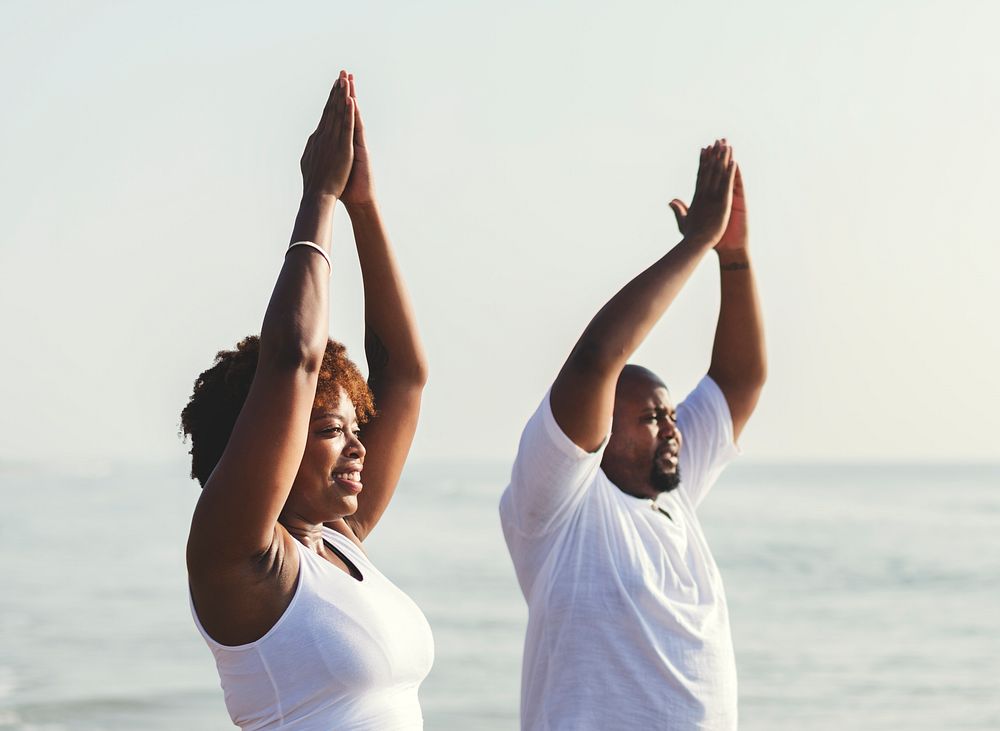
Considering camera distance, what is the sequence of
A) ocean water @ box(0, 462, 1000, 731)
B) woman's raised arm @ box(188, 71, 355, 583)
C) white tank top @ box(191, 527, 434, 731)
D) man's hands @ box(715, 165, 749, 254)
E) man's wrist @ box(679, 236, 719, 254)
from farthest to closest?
ocean water @ box(0, 462, 1000, 731) < man's hands @ box(715, 165, 749, 254) < man's wrist @ box(679, 236, 719, 254) < white tank top @ box(191, 527, 434, 731) < woman's raised arm @ box(188, 71, 355, 583)

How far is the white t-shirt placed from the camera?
3469 mm

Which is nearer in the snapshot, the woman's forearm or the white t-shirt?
the woman's forearm

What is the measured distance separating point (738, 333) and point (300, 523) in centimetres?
202

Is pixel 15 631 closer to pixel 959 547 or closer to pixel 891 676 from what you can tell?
pixel 891 676

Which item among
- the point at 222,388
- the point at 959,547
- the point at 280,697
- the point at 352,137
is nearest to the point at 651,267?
the point at 352,137

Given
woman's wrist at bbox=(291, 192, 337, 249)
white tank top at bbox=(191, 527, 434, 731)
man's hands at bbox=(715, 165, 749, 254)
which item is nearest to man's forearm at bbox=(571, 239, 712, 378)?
man's hands at bbox=(715, 165, 749, 254)

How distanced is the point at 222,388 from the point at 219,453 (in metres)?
0.12

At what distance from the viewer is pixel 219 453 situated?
8.71 ft

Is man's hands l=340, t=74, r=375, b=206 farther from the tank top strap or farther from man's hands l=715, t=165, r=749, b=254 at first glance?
man's hands l=715, t=165, r=749, b=254

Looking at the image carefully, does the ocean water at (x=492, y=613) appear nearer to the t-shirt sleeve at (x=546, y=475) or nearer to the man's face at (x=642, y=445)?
the man's face at (x=642, y=445)

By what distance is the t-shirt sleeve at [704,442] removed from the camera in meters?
4.25

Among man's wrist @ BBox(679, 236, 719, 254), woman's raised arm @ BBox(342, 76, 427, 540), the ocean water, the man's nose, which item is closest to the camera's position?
the man's nose

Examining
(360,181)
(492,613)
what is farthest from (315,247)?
(492,613)

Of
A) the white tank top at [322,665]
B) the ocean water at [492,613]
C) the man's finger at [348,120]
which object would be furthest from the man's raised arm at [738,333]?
the ocean water at [492,613]
